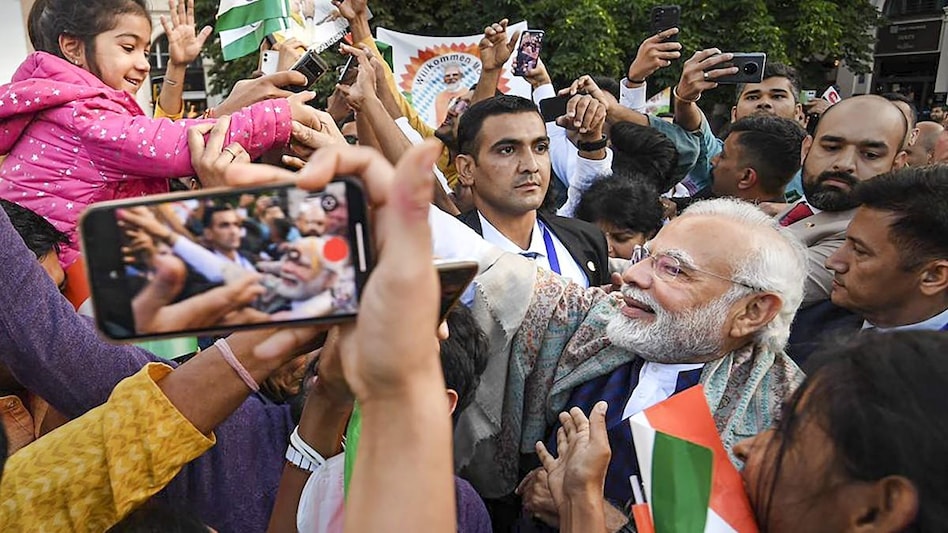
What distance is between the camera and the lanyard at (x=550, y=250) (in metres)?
2.82

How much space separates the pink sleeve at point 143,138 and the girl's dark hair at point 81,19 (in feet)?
0.82

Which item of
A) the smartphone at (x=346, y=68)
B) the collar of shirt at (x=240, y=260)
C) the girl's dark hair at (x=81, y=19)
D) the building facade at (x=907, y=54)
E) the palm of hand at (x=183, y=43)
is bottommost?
the building facade at (x=907, y=54)

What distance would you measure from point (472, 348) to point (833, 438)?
0.81m

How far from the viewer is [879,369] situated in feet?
3.13

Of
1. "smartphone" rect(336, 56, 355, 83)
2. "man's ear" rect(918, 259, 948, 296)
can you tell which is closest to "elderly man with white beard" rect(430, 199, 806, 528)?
"man's ear" rect(918, 259, 948, 296)

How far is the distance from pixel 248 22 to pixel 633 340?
9.84ft

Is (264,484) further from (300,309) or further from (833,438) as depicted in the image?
(833,438)

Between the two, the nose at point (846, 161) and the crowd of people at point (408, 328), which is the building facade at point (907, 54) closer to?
the nose at point (846, 161)

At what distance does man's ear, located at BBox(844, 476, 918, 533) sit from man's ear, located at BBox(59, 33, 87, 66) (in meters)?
2.28

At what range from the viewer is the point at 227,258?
758 millimetres

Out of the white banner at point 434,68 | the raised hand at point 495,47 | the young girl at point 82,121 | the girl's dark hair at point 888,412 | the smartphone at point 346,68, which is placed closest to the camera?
the girl's dark hair at point 888,412

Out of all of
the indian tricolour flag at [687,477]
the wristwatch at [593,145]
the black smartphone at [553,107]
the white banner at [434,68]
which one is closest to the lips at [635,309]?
the indian tricolour flag at [687,477]

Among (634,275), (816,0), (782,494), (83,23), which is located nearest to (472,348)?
(634,275)

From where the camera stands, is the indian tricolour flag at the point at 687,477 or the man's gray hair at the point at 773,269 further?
the man's gray hair at the point at 773,269
